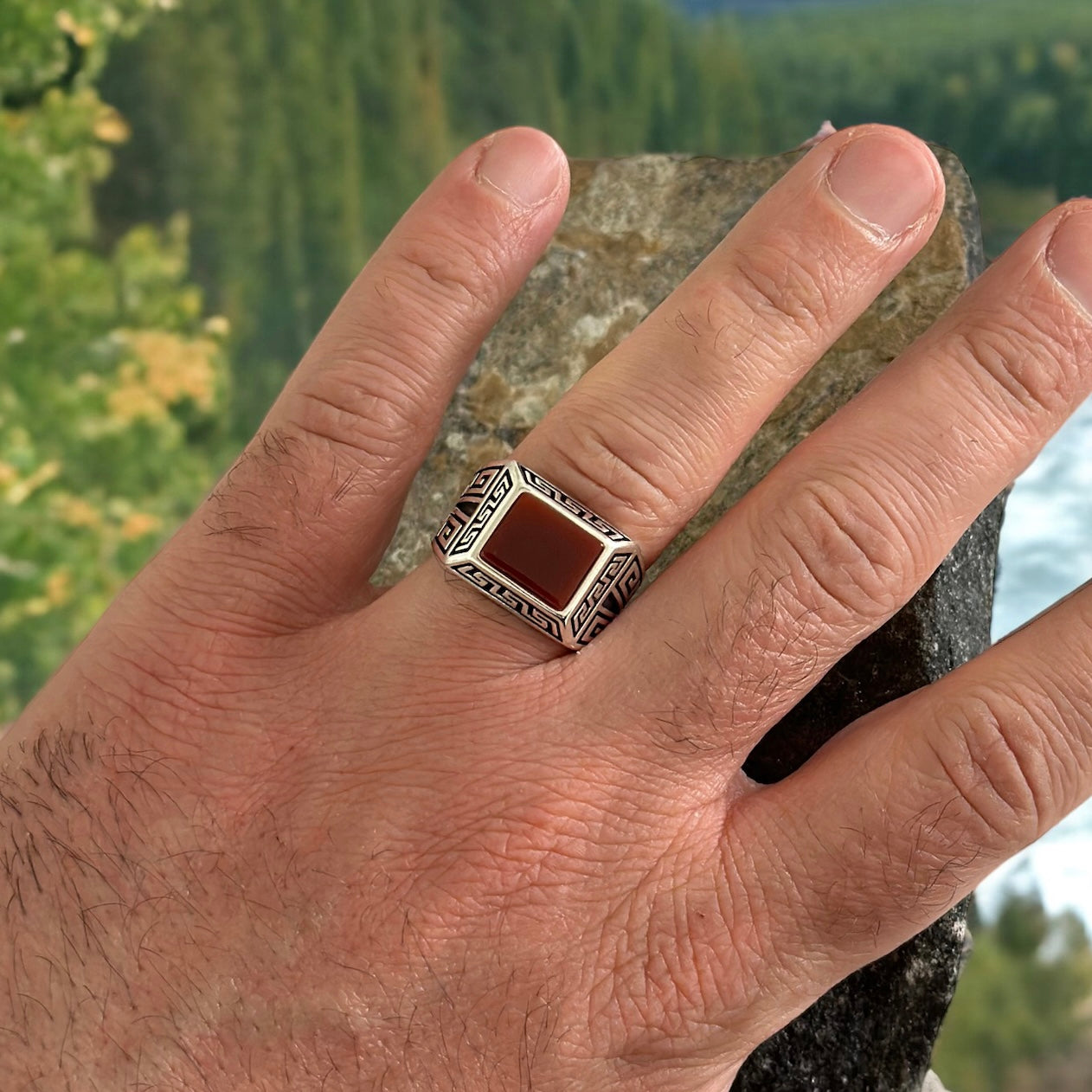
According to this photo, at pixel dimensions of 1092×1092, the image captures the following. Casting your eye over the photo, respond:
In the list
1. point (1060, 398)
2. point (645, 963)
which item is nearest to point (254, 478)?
point (645, 963)

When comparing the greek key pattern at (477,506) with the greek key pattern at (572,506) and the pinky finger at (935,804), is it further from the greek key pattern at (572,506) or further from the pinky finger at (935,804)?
the pinky finger at (935,804)

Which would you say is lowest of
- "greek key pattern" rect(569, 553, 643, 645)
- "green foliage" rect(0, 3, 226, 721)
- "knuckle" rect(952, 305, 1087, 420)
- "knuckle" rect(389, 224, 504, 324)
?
"green foliage" rect(0, 3, 226, 721)

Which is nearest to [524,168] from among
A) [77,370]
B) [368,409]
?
[368,409]

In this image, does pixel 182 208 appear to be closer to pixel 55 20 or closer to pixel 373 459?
pixel 55 20

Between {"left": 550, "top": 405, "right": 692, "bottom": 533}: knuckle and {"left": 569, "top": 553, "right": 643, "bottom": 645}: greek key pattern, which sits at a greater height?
{"left": 550, "top": 405, "right": 692, "bottom": 533}: knuckle

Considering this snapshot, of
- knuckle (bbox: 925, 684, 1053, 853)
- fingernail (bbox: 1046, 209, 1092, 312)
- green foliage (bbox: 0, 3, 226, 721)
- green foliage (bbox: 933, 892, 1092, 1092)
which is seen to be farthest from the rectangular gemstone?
green foliage (bbox: 0, 3, 226, 721)

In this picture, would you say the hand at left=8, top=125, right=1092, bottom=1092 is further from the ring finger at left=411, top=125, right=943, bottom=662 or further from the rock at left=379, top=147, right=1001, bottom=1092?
the rock at left=379, top=147, right=1001, bottom=1092

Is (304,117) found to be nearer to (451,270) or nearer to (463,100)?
(463,100)
